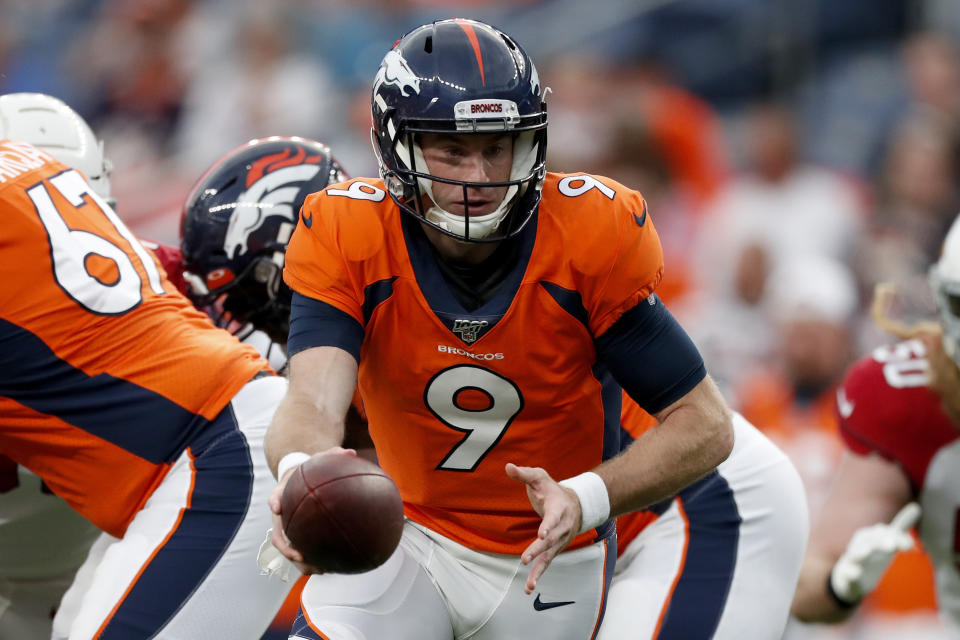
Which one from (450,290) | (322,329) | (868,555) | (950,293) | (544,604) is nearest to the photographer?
(322,329)

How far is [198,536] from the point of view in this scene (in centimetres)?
310

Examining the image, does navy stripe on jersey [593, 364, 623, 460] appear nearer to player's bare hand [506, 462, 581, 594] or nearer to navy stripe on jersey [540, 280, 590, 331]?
navy stripe on jersey [540, 280, 590, 331]

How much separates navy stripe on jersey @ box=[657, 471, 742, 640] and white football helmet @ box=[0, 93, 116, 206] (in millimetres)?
2106

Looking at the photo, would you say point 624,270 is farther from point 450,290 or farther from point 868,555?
point 868,555

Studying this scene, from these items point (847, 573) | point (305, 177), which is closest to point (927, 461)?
point (847, 573)

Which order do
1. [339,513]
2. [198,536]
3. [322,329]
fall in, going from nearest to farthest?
[339,513], [322,329], [198,536]

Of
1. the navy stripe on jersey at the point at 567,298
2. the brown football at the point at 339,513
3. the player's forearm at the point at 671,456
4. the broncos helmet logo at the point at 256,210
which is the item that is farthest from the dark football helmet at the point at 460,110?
the broncos helmet logo at the point at 256,210

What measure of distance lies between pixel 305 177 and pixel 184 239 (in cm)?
44

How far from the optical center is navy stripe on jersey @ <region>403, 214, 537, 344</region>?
8.89 ft

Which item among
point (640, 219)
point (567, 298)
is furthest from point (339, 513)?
point (640, 219)

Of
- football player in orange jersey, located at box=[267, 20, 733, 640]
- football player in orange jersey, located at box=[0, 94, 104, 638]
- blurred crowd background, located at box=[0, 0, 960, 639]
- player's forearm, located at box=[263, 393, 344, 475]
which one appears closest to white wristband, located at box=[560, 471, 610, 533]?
football player in orange jersey, located at box=[267, 20, 733, 640]

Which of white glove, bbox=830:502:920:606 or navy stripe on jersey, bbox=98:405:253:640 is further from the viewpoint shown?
white glove, bbox=830:502:920:606

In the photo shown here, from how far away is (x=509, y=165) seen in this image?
2779 millimetres

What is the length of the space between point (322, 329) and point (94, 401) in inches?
32.5
